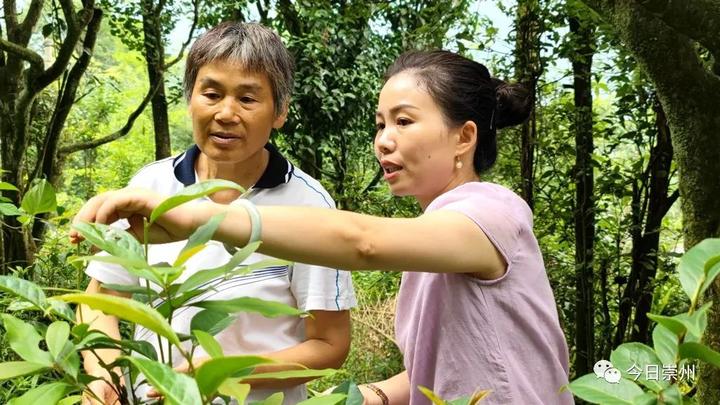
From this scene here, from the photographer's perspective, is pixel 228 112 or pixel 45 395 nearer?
pixel 45 395

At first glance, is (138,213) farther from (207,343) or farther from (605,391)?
(605,391)

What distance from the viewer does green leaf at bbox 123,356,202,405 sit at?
433mm

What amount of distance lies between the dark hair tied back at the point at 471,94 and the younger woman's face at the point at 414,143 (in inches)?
0.9

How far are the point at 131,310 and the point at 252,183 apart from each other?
99 cm

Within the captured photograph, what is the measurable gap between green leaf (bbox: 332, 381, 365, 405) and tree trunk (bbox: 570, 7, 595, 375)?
3090 millimetres

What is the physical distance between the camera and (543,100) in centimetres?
387

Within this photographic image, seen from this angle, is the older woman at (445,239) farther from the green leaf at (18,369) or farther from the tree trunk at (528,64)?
the tree trunk at (528,64)

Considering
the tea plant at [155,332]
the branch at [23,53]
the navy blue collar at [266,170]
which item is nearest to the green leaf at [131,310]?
the tea plant at [155,332]

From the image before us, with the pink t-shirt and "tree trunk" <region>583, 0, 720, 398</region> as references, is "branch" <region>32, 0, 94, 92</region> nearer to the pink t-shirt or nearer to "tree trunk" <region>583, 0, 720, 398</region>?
"tree trunk" <region>583, 0, 720, 398</region>

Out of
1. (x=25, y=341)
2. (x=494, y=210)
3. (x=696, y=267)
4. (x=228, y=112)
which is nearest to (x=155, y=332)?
(x=25, y=341)

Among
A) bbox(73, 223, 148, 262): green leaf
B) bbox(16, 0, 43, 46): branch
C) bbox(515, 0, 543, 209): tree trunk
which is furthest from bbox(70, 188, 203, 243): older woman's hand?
bbox(16, 0, 43, 46): branch

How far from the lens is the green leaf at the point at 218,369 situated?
461 mm

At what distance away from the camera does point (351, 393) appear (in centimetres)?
65

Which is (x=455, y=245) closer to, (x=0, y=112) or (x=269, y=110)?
(x=269, y=110)
